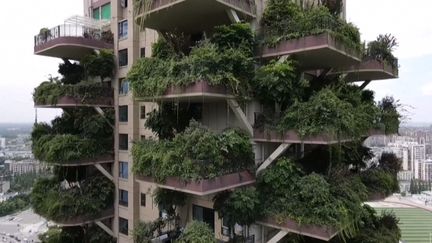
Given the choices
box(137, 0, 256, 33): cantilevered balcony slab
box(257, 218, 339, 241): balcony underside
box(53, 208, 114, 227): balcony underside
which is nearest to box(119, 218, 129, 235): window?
box(53, 208, 114, 227): balcony underside

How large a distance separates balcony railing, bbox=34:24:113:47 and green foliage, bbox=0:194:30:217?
6991 centimetres

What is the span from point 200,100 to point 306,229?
5466 mm

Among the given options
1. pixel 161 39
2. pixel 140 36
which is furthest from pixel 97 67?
pixel 161 39

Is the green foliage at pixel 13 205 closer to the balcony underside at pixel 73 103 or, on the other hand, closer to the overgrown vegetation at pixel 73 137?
the overgrown vegetation at pixel 73 137

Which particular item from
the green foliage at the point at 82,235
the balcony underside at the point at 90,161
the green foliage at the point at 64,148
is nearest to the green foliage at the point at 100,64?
the green foliage at the point at 64,148

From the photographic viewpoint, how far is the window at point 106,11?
1869 centimetres

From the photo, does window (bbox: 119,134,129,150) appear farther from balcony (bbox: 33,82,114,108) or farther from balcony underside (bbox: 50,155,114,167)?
balcony (bbox: 33,82,114,108)

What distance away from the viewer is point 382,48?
12.4 metres

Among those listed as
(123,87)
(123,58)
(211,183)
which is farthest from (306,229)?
(123,58)

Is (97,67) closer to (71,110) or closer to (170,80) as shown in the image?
(71,110)

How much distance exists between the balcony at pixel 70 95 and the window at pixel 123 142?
201cm

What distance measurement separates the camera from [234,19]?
966 cm

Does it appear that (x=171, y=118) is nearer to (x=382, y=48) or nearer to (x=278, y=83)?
(x=278, y=83)

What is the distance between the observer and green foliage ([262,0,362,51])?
9.02m
